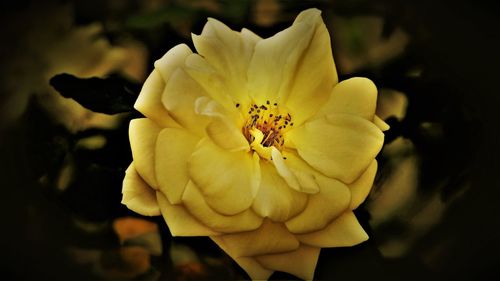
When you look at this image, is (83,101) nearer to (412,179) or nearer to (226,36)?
(226,36)

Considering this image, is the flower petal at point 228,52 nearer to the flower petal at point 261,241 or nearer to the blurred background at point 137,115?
the blurred background at point 137,115

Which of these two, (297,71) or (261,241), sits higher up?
(297,71)

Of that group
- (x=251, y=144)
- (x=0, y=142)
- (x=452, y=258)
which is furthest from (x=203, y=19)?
(x=452, y=258)

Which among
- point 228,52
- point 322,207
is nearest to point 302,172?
point 322,207

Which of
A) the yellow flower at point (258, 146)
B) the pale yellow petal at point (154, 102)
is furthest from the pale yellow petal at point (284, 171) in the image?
the pale yellow petal at point (154, 102)

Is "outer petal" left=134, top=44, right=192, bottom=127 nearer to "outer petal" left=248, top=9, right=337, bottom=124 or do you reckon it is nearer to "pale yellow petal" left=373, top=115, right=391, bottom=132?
"outer petal" left=248, top=9, right=337, bottom=124

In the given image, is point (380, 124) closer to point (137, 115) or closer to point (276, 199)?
point (276, 199)
